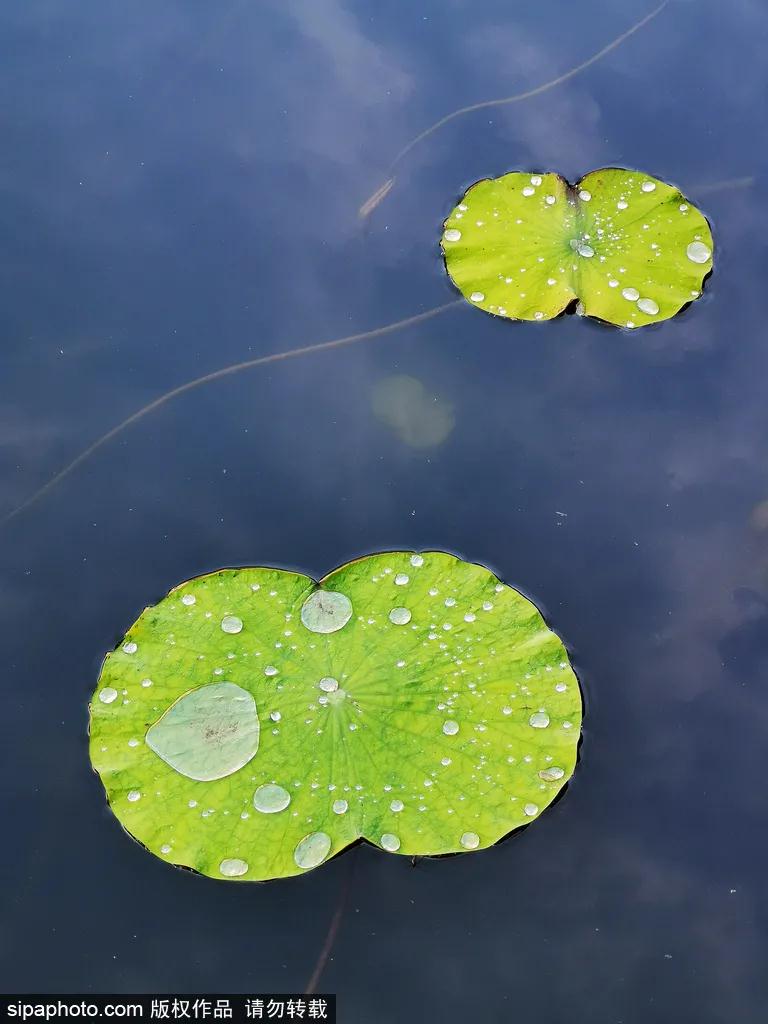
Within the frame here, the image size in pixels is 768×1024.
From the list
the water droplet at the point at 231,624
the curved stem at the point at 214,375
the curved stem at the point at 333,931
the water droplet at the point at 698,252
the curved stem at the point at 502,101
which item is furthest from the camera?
the curved stem at the point at 502,101

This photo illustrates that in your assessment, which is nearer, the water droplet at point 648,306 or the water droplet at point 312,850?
the water droplet at point 312,850

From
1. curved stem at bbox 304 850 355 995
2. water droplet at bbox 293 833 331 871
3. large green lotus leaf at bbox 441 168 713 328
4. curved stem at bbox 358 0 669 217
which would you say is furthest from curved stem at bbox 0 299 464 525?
curved stem at bbox 304 850 355 995

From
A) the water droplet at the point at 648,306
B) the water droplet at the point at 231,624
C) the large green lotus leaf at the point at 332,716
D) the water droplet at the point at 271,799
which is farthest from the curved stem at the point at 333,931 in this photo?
the water droplet at the point at 648,306

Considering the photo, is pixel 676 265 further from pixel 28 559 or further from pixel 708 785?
pixel 28 559

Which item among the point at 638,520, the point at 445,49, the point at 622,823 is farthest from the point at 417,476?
the point at 445,49

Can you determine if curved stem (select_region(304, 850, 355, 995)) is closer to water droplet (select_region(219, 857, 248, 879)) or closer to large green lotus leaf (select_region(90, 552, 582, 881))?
large green lotus leaf (select_region(90, 552, 582, 881))

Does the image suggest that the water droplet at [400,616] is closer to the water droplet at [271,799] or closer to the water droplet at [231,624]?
the water droplet at [231,624]

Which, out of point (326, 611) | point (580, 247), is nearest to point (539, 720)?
point (326, 611)
